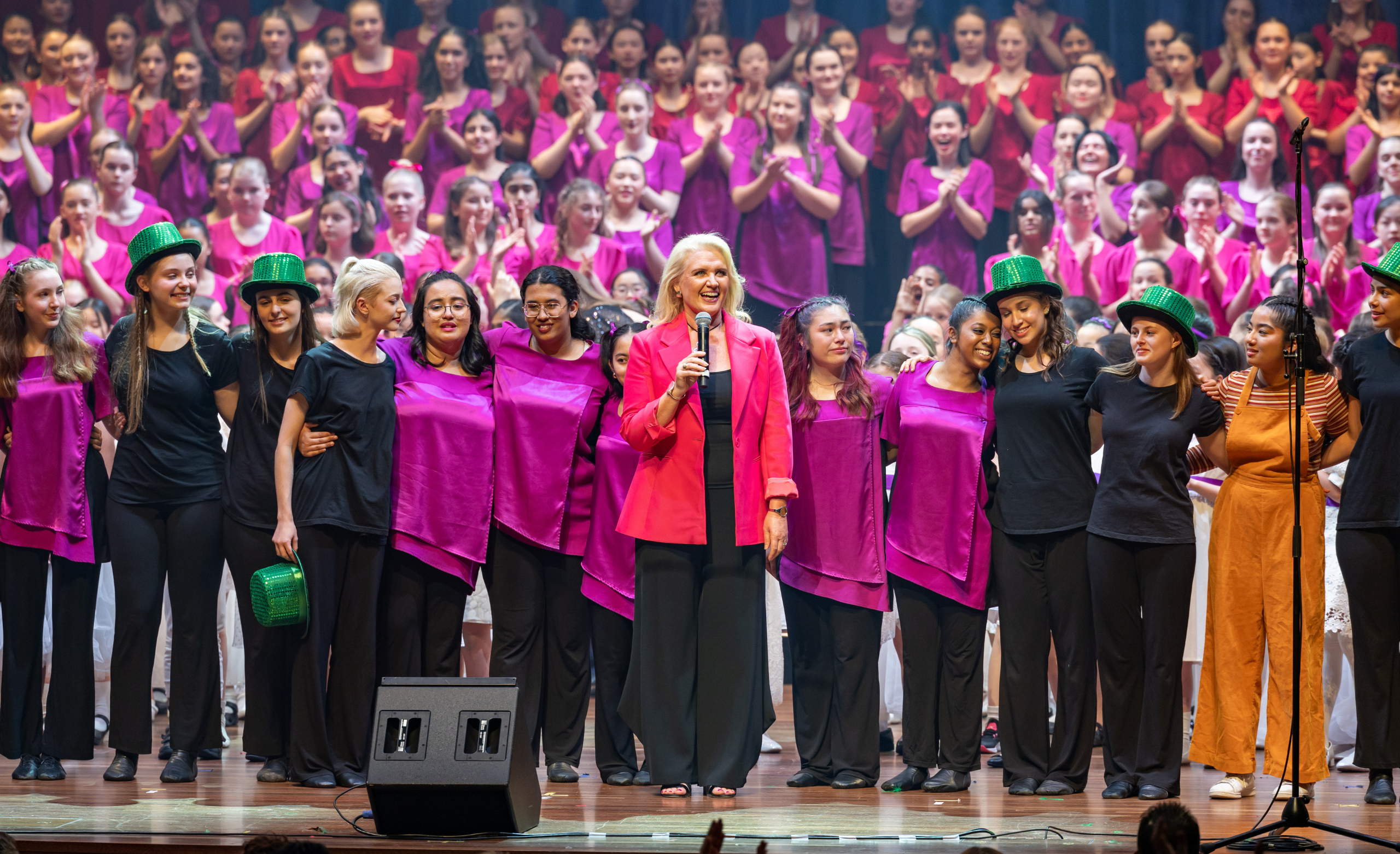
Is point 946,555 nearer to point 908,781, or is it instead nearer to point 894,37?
point 908,781

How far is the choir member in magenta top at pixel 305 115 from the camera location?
973cm

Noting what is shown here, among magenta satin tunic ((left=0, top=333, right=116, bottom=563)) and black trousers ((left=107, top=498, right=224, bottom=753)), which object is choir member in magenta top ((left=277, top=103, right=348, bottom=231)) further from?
black trousers ((left=107, top=498, right=224, bottom=753))

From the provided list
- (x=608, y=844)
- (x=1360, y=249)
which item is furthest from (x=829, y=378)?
(x=1360, y=249)

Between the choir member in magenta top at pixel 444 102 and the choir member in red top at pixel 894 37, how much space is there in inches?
108

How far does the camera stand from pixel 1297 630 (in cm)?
373

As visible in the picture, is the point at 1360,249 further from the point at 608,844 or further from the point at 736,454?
the point at 608,844

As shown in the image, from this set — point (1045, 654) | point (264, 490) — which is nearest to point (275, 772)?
point (264, 490)

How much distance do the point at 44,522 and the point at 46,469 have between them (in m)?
0.18

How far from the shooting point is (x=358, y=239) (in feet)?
31.2

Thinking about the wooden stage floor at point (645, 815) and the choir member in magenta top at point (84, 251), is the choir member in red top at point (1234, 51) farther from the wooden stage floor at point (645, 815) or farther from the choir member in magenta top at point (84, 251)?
the choir member in magenta top at point (84, 251)

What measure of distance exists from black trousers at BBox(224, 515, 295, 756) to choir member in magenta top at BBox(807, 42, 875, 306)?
5.20m

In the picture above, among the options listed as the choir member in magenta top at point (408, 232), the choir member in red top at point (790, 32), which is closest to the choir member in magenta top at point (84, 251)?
the choir member in magenta top at point (408, 232)

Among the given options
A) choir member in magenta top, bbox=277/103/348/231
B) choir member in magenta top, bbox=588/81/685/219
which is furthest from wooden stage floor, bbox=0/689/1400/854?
choir member in magenta top, bbox=277/103/348/231

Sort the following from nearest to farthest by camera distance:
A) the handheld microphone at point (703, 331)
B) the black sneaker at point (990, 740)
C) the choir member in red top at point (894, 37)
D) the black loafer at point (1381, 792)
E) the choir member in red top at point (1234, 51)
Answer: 1. the handheld microphone at point (703, 331)
2. the black loafer at point (1381, 792)
3. the black sneaker at point (990, 740)
4. the choir member in red top at point (1234, 51)
5. the choir member in red top at point (894, 37)
